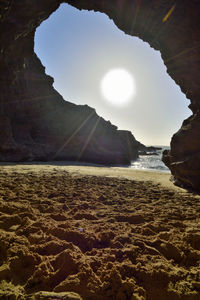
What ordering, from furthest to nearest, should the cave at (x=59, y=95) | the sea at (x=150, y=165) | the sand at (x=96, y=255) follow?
the sea at (x=150, y=165) < the cave at (x=59, y=95) < the sand at (x=96, y=255)

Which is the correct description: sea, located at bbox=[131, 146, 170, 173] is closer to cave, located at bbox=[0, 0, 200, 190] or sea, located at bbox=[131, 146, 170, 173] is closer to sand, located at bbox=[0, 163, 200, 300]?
cave, located at bbox=[0, 0, 200, 190]

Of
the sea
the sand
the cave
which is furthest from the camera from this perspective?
the sea

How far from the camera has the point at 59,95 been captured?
2534cm

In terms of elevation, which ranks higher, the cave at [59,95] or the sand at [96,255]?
the cave at [59,95]

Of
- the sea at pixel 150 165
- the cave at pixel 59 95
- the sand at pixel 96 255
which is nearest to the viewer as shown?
the sand at pixel 96 255

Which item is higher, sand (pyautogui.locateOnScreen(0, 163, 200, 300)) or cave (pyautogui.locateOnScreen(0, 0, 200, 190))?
cave (pyautogui.locateOnScreen(0, 0, 200, 190))

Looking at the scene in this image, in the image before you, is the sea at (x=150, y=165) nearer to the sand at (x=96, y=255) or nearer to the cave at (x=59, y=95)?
the cave at (x=59, y=95)

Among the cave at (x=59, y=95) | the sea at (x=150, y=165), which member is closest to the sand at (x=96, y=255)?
the cave at (x=59, y=95)

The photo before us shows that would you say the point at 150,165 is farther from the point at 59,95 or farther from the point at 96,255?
the point at 96,255

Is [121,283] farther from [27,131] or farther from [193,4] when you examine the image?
[27,131]

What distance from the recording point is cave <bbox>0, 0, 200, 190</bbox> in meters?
8.55

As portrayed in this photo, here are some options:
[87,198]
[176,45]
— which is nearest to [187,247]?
[87,198]

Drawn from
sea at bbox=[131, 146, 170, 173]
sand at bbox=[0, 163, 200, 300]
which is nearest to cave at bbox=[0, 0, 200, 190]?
sea at bbox=[131, 146, 170, 173]

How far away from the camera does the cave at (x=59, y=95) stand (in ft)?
28.1
